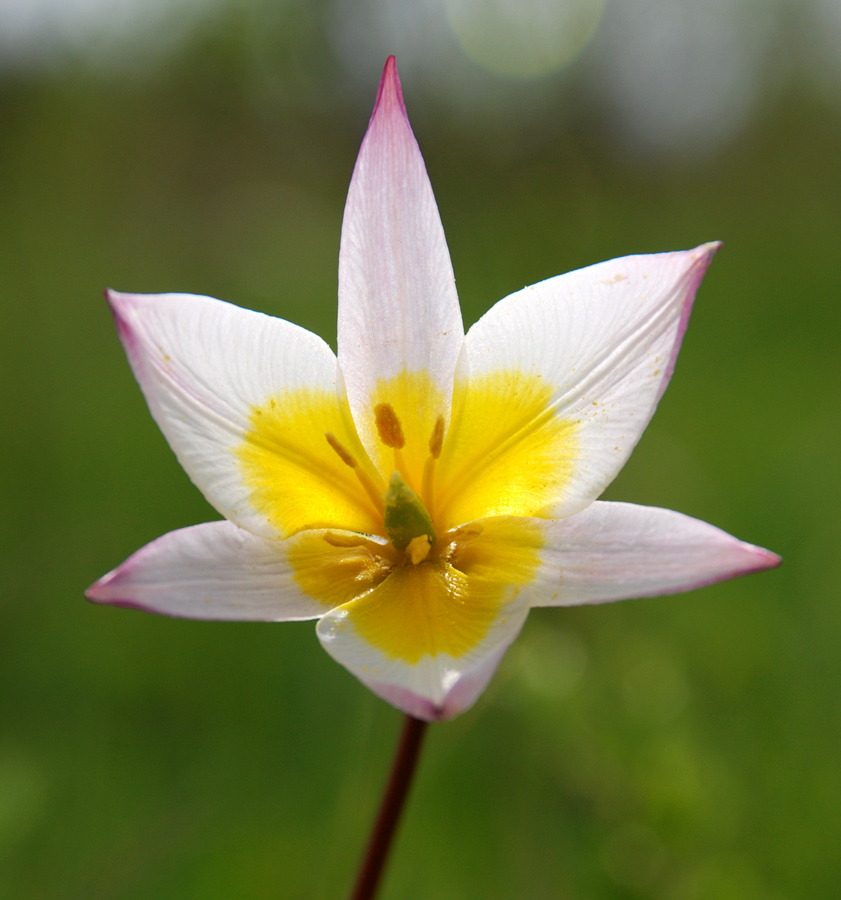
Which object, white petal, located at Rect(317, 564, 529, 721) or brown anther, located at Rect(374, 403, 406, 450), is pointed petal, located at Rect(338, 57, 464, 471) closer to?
brown anther, located at Rect(374, 403, 406, 450)

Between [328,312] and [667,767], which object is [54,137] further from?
[667,767]

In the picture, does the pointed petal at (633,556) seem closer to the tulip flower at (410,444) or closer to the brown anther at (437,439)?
the tulip flower at (410,444)

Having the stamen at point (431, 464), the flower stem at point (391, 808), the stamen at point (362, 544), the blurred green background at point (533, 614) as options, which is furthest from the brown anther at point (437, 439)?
the blurred green background at point (533, 614)

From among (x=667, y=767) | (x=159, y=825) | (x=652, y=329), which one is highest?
(x=652, y=329)

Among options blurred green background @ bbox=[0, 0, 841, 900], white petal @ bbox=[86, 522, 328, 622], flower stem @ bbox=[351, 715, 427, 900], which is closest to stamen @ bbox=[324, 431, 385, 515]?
white petal @ bbox=[86, 522, 328, 622]

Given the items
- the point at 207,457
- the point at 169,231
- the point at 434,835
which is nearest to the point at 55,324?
the point at 169,231

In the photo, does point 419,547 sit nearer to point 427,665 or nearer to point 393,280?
point 427,665
